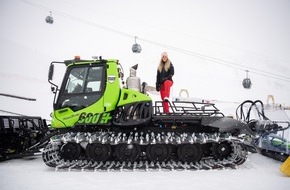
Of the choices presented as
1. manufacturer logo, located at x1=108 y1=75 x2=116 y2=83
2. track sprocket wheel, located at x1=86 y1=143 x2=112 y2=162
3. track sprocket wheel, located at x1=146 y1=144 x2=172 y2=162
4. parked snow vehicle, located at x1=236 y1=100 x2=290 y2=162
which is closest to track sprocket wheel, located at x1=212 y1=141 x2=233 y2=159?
parked snow vehicle, located at x1=236 y1=100 x2=290 y2=162

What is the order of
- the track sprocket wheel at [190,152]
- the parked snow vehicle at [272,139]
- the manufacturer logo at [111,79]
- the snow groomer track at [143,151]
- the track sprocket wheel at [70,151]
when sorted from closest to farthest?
the snow groomer track at [143,151] < the track sprocket wheel at [190,152] < the track sprocket wheel at [70,151] < the manufacturer logo at [111,79] < the parked snow vehicle at [272,139]

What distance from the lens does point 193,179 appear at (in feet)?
14.3

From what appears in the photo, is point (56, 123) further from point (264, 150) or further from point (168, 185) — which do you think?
point (264, 150)

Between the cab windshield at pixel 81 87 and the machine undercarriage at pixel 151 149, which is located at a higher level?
the cab windshield at pixel 81 87

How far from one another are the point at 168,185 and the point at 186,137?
5.81ft

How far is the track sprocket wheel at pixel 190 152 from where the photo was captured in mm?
5451

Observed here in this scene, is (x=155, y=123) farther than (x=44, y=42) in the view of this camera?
No

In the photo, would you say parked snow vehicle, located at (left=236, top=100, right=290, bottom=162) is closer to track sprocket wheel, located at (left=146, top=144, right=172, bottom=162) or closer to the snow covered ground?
the snow covered ground

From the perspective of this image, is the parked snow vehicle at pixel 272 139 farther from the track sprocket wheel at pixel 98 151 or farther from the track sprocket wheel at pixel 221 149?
the track sprocket wheel at pixel 98 151

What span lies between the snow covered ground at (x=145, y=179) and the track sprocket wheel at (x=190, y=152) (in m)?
0.49

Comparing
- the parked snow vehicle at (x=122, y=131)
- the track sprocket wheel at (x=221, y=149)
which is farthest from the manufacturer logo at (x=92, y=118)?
the track sprocket wheel at (x=221, y=149)

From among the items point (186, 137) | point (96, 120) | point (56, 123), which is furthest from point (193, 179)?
point (56, 123)

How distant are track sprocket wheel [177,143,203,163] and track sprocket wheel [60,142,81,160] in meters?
2.45

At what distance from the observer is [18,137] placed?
649 centimetres
